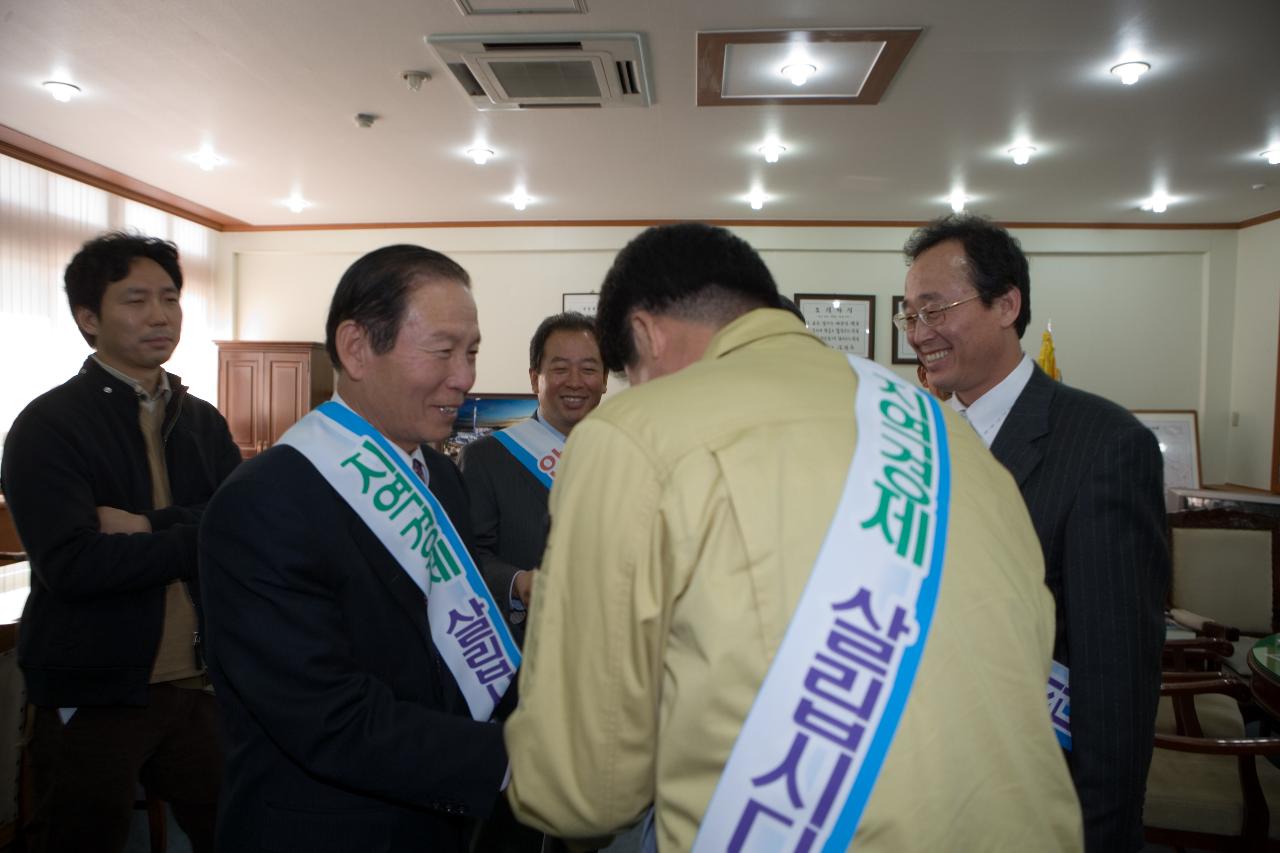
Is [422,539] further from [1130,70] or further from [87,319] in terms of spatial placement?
[1130,70]

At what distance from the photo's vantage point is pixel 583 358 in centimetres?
233

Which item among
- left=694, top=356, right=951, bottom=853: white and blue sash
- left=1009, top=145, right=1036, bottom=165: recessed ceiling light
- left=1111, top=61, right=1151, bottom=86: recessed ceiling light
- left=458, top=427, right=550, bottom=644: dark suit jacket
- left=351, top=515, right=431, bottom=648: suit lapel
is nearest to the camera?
left=694, top=356, right=951, bottom=853: white and blue sash

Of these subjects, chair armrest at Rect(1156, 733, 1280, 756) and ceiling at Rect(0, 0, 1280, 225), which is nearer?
chair armrest at Rect(1156, 733, 1280, 756)

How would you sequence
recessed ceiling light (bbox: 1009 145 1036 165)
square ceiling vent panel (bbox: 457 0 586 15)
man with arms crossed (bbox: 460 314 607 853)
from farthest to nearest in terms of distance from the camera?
recessed ceiling light (bbox: 1009 145 1036 165) < square ceiling vent panel (bbox: 457 0 586 15) < man with arms crossed (bbox: 460 314 607 853)

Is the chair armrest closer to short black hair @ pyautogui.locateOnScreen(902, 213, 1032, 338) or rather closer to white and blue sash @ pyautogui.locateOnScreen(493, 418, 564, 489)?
short black hair @ pyautogui.locateOnScreen(902, 213, 1032, 338)

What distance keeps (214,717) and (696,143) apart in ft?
13.1

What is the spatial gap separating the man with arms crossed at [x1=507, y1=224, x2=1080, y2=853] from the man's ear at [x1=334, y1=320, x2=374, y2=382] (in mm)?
615

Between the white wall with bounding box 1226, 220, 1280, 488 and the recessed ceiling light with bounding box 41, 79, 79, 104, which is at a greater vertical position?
the recessed ceiling light with bounding box 41, 79, 79, 104

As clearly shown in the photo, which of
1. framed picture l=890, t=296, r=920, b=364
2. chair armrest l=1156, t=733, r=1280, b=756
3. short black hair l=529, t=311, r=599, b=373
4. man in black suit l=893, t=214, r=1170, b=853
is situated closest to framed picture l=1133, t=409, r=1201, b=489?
framed picture l=890, t=296, r=920, b=364

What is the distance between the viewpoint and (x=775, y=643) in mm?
658

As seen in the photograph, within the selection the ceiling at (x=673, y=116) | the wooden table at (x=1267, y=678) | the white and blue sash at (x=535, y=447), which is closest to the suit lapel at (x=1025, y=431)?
the white and blue sash at (x=535, y=447)

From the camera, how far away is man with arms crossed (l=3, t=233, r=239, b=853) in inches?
63.1

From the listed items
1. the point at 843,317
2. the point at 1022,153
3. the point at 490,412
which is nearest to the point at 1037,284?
the point at 843,317

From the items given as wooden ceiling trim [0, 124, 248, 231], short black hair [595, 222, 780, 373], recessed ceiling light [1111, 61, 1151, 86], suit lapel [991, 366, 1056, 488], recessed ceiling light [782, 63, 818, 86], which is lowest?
suit lapel [991, 366, 1056, 488]
